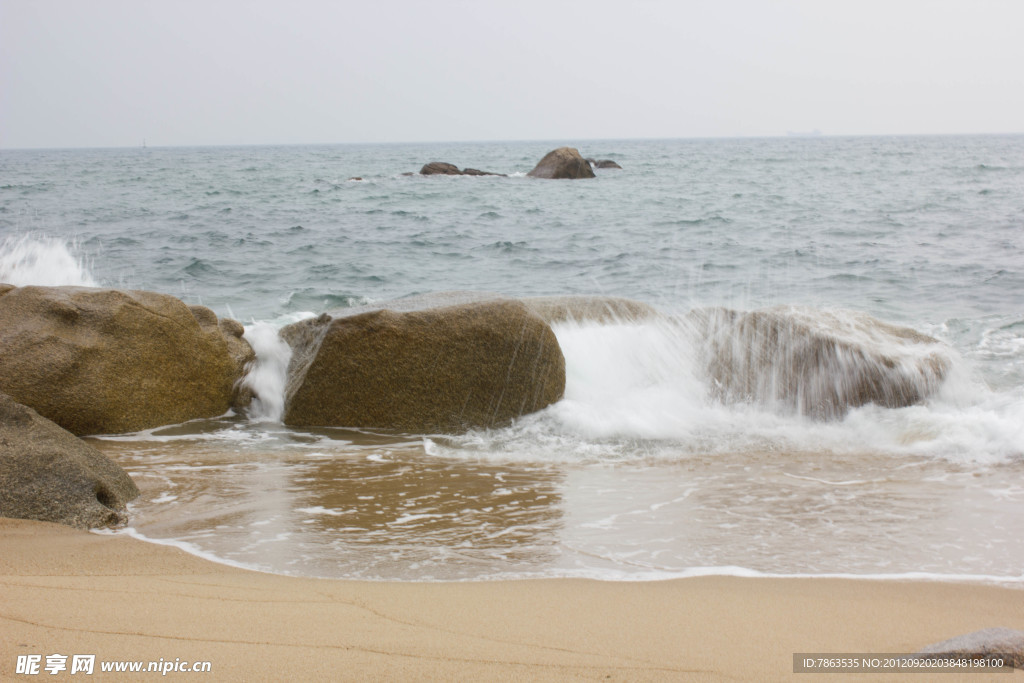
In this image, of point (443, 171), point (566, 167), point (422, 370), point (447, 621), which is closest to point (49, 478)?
point (447, 621)

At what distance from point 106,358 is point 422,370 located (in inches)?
77.1

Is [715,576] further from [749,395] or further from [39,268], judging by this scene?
[39,268]

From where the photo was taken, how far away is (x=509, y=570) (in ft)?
8.79

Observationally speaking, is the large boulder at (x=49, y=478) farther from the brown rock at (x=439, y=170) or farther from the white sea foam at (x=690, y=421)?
the brown rock at (x=439, y=170)

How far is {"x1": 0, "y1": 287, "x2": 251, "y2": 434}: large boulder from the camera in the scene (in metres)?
4.50

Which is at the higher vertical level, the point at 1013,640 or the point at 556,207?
the point at 556,207

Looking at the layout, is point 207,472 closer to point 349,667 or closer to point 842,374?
point 349,667

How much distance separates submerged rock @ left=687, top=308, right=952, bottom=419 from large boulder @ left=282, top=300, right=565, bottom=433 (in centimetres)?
147

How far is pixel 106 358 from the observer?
4.67 meters

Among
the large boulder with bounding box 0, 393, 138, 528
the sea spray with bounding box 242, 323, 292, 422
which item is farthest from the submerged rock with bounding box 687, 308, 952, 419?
the large boulder with bounding box 0, 393, 138, 528

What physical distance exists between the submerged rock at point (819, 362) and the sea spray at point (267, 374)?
3.10 m

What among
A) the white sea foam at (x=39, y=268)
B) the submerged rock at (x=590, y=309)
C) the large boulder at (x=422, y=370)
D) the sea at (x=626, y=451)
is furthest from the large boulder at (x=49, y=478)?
the white sea foam at (x=39, y=268)

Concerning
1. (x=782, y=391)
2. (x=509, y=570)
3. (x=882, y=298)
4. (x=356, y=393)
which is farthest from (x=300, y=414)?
(x=882, y=298)

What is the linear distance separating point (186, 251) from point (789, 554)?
1190 cm
